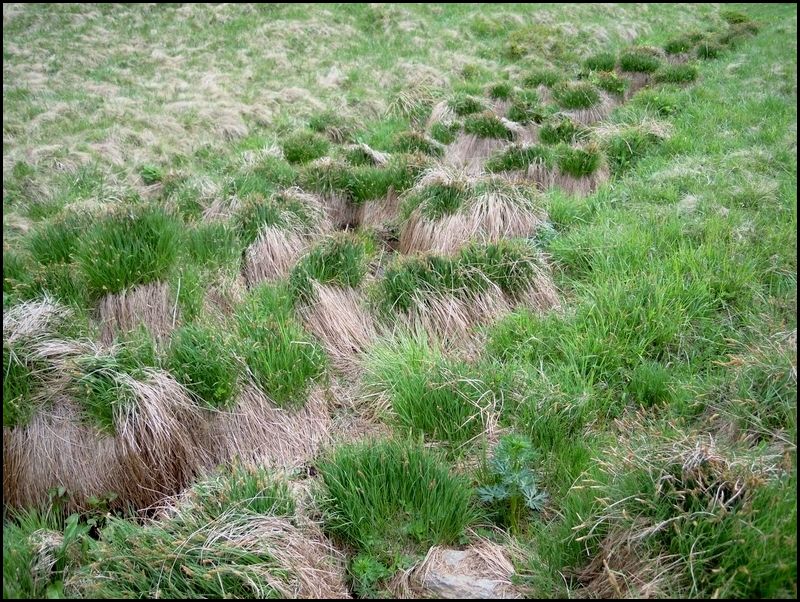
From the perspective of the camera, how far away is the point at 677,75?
9.13 meters

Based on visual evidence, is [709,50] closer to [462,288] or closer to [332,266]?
[462,288]

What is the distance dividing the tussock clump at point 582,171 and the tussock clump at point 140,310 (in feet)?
14.2

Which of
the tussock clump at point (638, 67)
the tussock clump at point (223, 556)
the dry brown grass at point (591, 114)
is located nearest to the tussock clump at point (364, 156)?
the dry brown grass at point (591, 114)

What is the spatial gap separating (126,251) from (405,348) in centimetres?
228

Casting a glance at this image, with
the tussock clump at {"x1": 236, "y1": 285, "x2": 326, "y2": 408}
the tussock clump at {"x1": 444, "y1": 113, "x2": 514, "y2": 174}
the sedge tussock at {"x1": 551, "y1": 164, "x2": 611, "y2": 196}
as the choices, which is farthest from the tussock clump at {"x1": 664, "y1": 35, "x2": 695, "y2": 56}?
the tussock clump at {"x1": 236, "y1": 285, "x2": 326, "y2": 408}

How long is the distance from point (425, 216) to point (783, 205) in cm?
299

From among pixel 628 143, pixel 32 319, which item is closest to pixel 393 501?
pixel 32 319

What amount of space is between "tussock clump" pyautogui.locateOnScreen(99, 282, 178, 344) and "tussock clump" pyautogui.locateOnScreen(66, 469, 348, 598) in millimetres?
1769

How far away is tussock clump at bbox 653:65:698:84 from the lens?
9078 millimetres

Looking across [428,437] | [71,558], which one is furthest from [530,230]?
[71,558]

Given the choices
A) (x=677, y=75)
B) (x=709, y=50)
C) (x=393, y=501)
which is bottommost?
(x=393, y=501)

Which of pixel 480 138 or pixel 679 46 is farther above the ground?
pixel 679 46

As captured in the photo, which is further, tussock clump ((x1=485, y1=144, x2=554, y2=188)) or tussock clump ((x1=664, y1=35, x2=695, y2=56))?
tussock clump ((x1=664, y1=35, x2=695, y2=56))

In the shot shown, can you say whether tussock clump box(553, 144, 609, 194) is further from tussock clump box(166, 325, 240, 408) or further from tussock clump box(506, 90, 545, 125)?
tussock clump box(166, 325, 240, 408)
